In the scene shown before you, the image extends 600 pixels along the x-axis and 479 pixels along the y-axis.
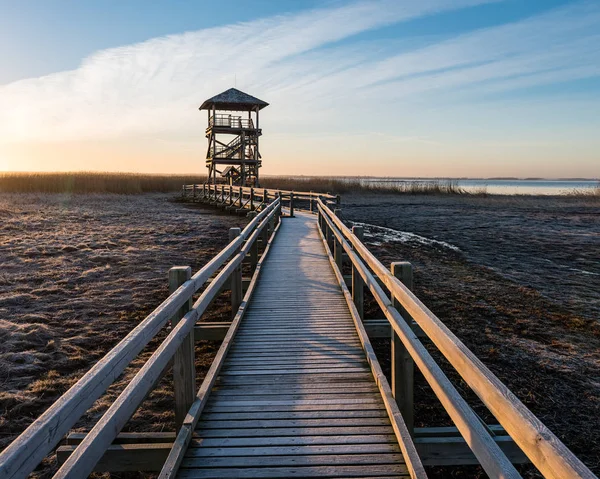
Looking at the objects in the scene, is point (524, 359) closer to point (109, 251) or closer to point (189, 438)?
point (189, 438)

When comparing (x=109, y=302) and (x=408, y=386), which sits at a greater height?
(x=408, y=386)

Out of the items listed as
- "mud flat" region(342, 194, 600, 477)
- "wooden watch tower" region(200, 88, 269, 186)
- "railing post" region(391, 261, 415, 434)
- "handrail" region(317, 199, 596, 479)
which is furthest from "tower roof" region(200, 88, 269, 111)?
"handrail" region(317, 199, 596, 479)

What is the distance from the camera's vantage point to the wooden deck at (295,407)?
3191 millimetres

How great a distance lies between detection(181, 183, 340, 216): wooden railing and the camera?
806 inches

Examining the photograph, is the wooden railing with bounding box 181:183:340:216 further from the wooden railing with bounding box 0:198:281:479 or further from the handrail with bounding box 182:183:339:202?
the wooden railing with bounding box 0:198:281:479

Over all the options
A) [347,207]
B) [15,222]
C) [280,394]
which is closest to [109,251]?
[15,222]

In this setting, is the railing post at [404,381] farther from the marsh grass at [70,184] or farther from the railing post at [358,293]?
the marsh grass at [70,184]

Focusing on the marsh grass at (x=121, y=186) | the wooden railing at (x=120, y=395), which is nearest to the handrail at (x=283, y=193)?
the marsh grass at (x=121, y=186)

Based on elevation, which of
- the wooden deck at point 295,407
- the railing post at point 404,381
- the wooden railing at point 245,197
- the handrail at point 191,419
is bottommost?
the wooden deck at point 295,407

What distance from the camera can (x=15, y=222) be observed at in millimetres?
19469

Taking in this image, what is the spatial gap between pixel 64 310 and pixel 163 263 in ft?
14.7

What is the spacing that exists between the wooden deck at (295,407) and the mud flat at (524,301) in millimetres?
1356

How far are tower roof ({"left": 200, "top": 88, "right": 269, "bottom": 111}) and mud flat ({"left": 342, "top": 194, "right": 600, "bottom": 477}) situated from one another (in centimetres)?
1352

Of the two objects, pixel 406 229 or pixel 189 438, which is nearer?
pixel 189 438
